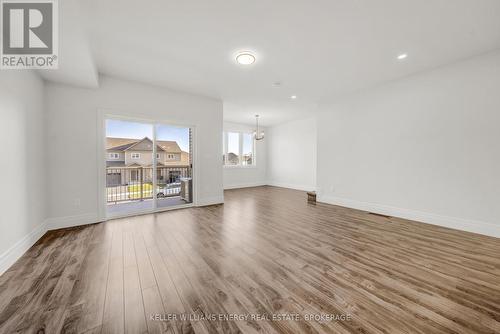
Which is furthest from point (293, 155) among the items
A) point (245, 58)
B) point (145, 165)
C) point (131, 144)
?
point (131, 144)

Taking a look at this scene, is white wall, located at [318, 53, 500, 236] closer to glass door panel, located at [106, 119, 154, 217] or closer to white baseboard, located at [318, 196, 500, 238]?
white baseboard, located at [318, 196, 500, 238]

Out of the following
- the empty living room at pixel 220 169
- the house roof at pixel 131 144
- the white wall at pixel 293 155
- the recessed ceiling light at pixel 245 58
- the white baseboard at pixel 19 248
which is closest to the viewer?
the empty living room at pixel 220 169

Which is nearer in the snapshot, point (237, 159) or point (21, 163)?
point (21, 163)

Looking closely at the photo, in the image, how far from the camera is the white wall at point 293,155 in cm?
741

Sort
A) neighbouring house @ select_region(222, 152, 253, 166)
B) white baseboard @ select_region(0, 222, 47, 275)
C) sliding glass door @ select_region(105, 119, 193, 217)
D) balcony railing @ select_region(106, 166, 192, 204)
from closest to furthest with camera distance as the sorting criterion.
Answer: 1. white baseboard @ select_region(0, 222, 47, 275)
2. sliding glass door @ select_region(105, 119, 193, 217)
3. balcony railing @ select_region(106, 166, 192, 204)
4. neighbouring house @ select_region(222, 152, 253, 166)

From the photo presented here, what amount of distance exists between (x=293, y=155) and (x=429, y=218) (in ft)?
16.4

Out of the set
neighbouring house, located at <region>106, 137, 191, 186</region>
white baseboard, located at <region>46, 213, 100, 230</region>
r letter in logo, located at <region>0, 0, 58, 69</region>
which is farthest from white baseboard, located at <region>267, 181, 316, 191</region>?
r letter in logo, located at <region>0, 0, 58, 69</region>

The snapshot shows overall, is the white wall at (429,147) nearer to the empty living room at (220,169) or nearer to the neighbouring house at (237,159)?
the empty living room at (220,169)

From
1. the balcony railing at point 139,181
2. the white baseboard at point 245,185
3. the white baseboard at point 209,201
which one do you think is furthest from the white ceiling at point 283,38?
the white baseboard at point 245,185

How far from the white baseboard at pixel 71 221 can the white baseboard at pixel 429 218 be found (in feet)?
18.5

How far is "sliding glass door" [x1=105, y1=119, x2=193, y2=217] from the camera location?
411cm

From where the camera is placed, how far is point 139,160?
175 inches

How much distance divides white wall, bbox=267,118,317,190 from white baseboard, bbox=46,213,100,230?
260 inches

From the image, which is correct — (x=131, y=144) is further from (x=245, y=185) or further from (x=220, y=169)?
(x=245, y=185)
